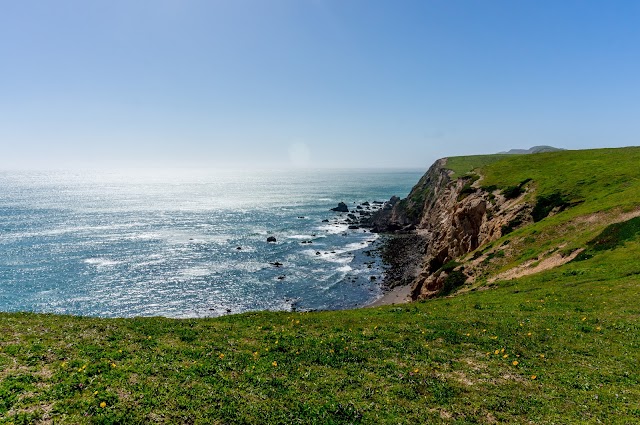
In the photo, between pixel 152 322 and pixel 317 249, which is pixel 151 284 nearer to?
pixel 317 249

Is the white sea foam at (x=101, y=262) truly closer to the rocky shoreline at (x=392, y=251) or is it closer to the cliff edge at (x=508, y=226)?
the rocky shoreline at (x=392, y=251)

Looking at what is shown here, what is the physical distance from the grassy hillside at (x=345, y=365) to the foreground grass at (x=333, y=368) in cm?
6

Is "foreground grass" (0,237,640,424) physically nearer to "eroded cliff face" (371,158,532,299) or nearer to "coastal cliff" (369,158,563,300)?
"coastal cliff" (369,158,563,300)

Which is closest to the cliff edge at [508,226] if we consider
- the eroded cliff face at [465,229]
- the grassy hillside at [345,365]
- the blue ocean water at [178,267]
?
the eroded cliff face at [465,229]

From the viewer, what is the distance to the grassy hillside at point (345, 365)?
37.3 feet

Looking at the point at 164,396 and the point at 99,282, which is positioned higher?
the point at 164,396

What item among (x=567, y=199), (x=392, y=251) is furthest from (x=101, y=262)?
(x=567, y=199)

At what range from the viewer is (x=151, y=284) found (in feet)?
243

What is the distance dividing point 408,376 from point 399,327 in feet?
19.8

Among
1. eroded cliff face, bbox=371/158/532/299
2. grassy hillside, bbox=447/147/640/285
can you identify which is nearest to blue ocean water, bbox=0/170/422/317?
eroded cliff face, bbox=371/158/532/299

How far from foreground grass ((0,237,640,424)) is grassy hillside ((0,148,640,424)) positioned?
64 millimetres

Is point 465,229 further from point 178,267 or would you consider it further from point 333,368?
point 178,267

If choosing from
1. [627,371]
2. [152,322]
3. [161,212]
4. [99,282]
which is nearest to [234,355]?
[152,322]

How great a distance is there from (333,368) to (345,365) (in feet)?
1.93
